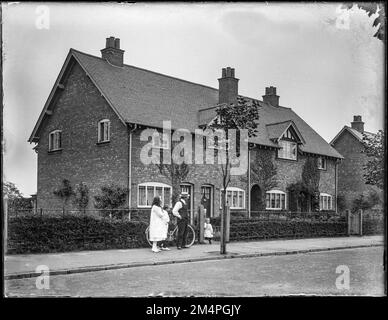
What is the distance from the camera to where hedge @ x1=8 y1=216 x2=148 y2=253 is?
15.3 m

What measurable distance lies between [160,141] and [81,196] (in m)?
5.26

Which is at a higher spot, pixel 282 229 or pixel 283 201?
pixel 283 201

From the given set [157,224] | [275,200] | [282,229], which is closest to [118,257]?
[157,224]

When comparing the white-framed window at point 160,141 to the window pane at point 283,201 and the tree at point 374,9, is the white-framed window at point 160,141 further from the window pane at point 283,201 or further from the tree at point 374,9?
the tree at point 374,9

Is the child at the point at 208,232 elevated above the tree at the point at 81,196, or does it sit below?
below

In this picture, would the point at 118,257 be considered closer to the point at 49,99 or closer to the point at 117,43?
the point at 49,99

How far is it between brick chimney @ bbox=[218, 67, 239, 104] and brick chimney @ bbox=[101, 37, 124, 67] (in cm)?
642

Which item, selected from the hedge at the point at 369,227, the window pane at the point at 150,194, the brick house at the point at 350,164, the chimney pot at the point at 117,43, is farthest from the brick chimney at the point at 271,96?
the window pane at the point at 150,194

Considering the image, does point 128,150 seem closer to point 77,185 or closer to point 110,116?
point 110,116

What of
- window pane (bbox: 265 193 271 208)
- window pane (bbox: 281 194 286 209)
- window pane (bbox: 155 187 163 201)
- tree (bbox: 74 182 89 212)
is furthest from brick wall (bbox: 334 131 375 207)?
tree (bbox: 74 182 89 212)

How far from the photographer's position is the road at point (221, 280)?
9.70 metres

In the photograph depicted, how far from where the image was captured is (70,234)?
16.4m

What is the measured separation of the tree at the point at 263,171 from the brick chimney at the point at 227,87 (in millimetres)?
3738
